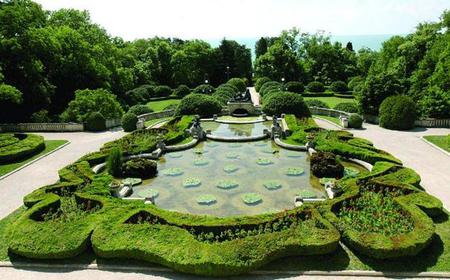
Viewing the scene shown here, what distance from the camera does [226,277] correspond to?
1297 cm

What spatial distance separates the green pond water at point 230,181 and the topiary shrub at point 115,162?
7.54 ft

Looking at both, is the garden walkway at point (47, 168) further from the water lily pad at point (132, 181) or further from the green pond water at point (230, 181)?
the green pond water at point (230, 181)

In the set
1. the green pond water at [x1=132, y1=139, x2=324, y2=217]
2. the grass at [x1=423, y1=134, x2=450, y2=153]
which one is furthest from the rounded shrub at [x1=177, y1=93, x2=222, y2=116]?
the grass at [x1=423, y1=134, x2=450, y2=153]

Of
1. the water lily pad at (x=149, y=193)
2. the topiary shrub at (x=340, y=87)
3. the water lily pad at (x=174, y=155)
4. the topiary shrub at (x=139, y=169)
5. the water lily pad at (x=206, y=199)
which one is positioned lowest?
the water lily pad at (x=206, y=199)

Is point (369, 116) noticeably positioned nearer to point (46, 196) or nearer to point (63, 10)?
point (46, 196)

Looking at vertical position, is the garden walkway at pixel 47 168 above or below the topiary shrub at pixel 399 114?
below

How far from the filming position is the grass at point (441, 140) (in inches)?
1103

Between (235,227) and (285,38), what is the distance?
72.9 metres

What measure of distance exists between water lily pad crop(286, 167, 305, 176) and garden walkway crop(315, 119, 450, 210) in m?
6.67

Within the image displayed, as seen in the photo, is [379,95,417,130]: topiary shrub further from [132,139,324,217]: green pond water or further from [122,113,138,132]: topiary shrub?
[122,113,138,132]: topiary shrub

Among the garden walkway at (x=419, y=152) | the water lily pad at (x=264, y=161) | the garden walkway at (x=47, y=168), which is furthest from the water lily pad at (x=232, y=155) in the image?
the garden walkway at (x=419, y=152)

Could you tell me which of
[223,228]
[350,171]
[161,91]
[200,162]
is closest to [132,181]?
[200,162]

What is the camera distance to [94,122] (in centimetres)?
3662

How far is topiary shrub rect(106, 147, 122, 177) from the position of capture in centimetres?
2312
